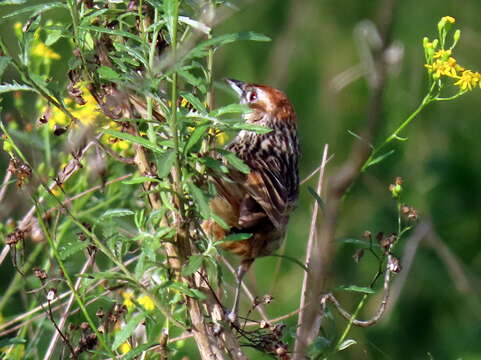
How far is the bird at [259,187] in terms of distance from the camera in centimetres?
321

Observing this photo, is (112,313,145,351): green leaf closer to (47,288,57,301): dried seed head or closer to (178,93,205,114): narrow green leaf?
(47,288,57,301): dried seed head

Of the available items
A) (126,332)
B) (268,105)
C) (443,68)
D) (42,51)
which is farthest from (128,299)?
(268,105)

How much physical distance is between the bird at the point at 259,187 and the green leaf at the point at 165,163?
23 cm

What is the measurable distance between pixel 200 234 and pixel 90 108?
798mm

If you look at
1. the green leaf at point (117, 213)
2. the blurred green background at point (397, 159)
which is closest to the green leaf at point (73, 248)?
the green leaf at point (117, 213)

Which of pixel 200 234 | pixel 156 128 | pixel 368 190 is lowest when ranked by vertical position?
pixel 368 190

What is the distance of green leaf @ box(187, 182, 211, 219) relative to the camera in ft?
7.82

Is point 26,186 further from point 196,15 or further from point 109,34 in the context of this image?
point 196,15

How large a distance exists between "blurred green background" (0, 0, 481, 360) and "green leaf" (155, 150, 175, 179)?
3137mm

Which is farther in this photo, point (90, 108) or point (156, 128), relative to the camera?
point (90, 108)

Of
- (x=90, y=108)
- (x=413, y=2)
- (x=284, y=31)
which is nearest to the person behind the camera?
(x=90, y=108)

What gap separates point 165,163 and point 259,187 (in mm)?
1134

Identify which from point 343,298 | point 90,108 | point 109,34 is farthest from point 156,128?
point 343,298

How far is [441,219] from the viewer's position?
6430 mm
